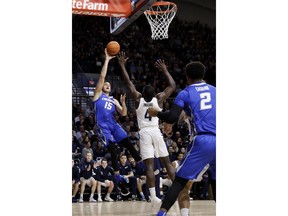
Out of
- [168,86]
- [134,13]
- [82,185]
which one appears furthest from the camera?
[82,185]

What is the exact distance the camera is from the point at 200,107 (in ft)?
15.8

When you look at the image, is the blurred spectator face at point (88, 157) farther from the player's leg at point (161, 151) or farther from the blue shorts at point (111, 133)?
the player's leg at point (161, 151)

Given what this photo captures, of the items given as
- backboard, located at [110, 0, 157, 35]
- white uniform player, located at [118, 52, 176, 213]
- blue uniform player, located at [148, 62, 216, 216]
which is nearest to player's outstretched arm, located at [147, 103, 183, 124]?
→ blue uniform player, located at [148, 62, 216, 216]

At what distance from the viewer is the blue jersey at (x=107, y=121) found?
856 centimetres

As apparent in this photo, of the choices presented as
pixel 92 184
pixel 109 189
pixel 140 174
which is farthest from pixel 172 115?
pixel 140 174

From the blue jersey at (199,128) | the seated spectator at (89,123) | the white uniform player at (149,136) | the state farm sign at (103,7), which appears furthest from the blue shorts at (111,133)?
the seated spectator at (89,123)

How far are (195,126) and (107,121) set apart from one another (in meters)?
4.02

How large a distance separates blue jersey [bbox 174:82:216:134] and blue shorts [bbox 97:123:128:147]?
3.97 m

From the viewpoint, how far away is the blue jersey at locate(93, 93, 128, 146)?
28.1 ft

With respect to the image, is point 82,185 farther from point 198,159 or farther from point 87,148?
point 198,159

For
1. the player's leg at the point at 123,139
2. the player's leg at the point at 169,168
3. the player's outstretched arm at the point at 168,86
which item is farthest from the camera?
the player's leg at the point at 123,139

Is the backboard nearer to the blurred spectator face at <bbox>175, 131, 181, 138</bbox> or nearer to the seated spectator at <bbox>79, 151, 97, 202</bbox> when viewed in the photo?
the seated spectator at <bbox>79, 151, 97, 202</bbox>
